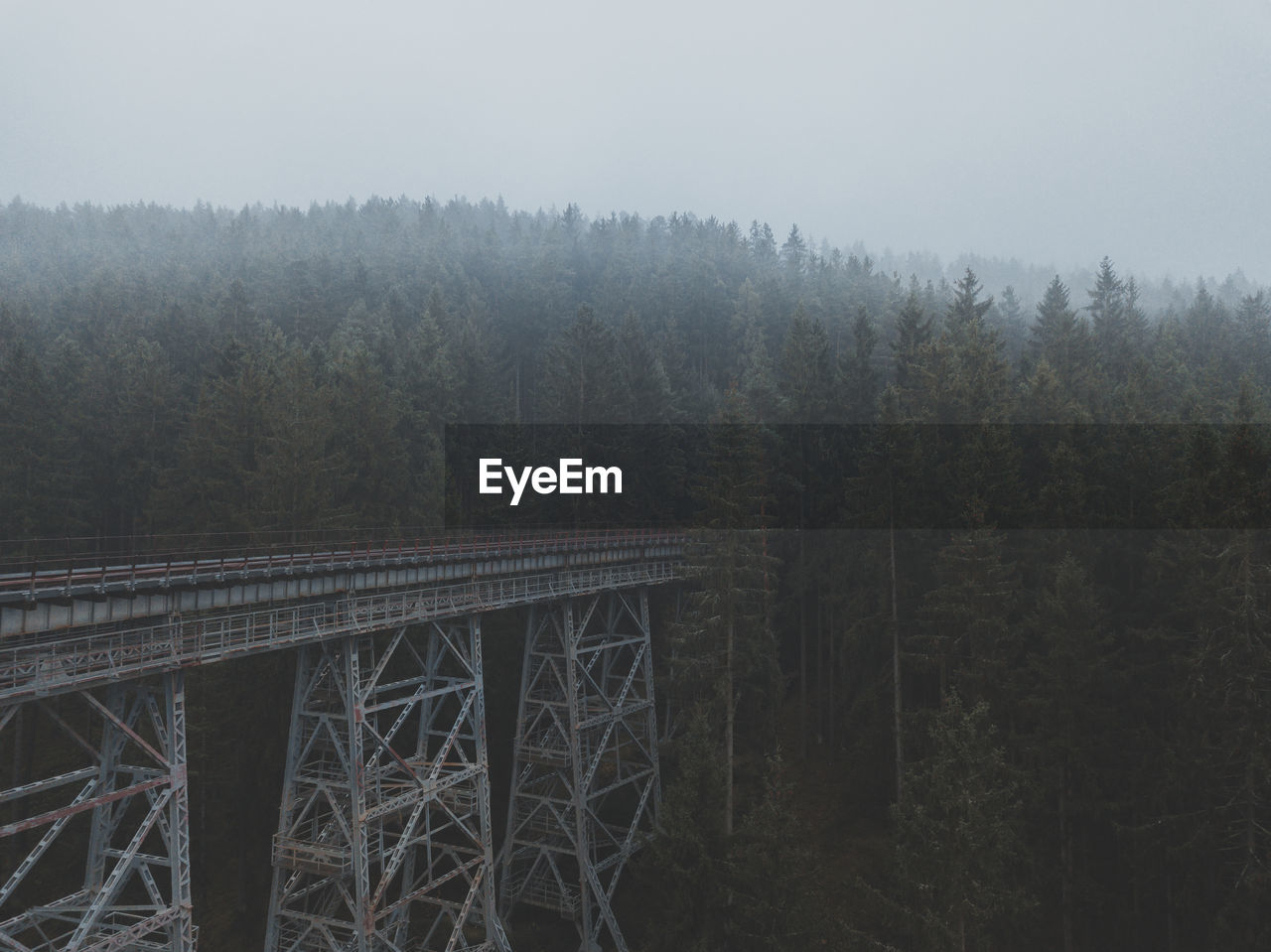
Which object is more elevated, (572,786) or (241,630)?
(241,630)

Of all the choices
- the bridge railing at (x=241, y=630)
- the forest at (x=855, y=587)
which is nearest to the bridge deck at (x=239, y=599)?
the bridge railing at (x=241, y=630)

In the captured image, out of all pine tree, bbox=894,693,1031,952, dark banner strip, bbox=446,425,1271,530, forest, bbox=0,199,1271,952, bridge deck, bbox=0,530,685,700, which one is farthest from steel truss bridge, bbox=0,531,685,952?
pine tree, bbox=894,693,1031,952

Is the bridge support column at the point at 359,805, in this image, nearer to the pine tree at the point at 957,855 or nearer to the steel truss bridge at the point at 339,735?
the steel truss bridge at the point at 339,735

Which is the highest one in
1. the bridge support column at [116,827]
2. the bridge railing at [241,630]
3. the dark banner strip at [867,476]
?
the dark banner strip at [867,476]

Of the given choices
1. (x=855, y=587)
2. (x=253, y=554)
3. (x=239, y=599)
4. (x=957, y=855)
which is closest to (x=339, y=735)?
(x=253, y=554)

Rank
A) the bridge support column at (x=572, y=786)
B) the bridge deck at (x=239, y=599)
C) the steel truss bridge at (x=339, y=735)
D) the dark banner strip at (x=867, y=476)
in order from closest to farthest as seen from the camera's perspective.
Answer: the bridge deck at (x=239, y=599) → the steel truss bridge at (x=339, y=735) → the dark banner strip at (x=867, y=476) → the bridge support column at (x=572, y=786)

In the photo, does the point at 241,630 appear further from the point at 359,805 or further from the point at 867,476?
the point at 867,476

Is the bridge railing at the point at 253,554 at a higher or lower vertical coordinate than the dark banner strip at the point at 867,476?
lower
